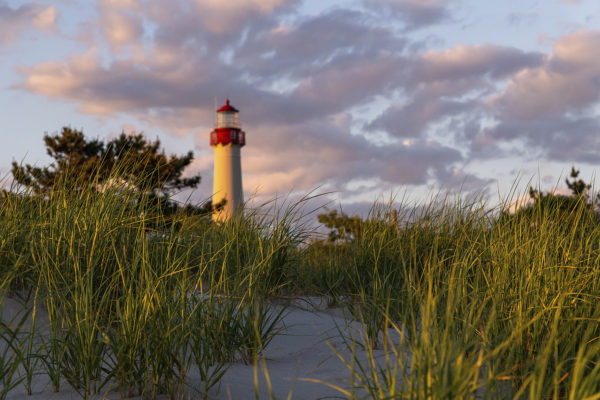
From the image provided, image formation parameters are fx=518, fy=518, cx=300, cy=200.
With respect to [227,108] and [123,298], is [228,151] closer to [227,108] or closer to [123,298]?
[227,108]

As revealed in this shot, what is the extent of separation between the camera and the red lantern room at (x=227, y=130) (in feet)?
80.7

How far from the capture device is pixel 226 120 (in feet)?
82.6

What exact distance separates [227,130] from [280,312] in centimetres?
2231

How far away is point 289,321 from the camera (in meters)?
3.72

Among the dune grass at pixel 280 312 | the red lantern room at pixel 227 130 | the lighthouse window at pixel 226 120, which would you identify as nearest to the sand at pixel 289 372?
the dune grass at pixel 280 312

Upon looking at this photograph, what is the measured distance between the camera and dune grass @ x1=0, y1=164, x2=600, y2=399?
1.85 metres

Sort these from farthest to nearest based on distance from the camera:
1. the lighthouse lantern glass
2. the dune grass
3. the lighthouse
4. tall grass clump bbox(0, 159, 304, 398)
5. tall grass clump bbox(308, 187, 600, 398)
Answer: the lighthouse lantern glass
the lighthouse
tall grass clump bbox(0, 159, 304, 398)
the dune grass
tall grass clump bbox(308, 187, 600, 398)

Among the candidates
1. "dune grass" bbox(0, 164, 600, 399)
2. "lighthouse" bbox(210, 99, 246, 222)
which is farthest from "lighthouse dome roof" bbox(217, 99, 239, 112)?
"dune grass" bbox(0, 164, 600, 399)

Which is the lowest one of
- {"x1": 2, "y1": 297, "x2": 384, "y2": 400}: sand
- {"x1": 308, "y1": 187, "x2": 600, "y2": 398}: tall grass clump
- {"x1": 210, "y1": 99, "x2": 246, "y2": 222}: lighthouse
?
{"x1": 2, "y1": 297, "x2": 384, "y2": 400}: sand

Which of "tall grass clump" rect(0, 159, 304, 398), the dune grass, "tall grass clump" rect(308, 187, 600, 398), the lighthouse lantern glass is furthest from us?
the lighthouse lantern glass

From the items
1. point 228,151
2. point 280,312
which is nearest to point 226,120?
point 228,151

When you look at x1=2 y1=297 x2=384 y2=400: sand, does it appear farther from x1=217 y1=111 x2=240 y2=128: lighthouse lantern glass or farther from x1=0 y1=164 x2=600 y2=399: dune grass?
x1=217 y1=111 x2=240 y2=128: lighthouse lantern glass

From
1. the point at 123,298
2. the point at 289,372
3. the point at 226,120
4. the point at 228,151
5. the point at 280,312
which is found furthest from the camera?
the point at 226,120

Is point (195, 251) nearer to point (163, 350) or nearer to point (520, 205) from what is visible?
point (163, 350)
